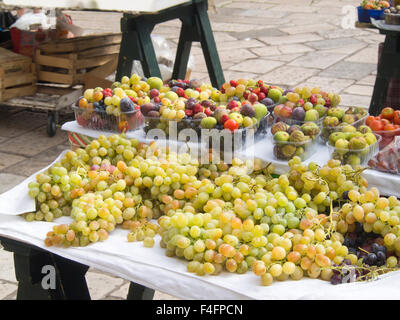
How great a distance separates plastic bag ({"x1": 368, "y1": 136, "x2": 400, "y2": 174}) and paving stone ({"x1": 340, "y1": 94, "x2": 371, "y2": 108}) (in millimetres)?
3189

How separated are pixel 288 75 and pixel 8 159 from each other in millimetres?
2876

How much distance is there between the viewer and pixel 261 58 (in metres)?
6.37

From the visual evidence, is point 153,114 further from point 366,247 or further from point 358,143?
point 366,247

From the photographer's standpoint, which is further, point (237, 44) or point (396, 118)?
point (237, 44)

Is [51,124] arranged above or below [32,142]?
above

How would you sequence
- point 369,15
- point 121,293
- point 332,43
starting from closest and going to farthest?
point 121,293 → point 369,15 → point 332,43

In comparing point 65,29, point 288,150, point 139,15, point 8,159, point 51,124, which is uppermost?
point 139,15

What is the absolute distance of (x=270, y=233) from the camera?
1438mm

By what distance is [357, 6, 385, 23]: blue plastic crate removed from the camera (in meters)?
4.09

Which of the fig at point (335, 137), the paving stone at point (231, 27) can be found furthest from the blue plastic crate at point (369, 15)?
the paving stone at point (231, 27)

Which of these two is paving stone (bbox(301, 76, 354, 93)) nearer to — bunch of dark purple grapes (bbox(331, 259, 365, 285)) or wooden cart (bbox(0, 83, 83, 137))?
wooden cart (bbox(0, 83, 83, 137))

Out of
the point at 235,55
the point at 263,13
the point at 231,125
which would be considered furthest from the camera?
the point at 263,13

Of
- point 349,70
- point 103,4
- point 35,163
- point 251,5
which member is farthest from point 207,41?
point 251,5
